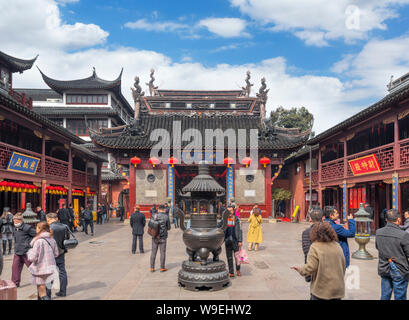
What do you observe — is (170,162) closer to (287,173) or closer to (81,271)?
(287,173)

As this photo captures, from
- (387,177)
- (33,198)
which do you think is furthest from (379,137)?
(33,198)

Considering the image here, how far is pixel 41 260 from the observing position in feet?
17.8

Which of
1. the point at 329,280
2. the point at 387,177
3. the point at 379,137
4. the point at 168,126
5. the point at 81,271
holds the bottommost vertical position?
the point at 81,271

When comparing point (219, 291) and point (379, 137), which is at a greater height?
point (379, 137)

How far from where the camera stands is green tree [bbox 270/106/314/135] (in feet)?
123

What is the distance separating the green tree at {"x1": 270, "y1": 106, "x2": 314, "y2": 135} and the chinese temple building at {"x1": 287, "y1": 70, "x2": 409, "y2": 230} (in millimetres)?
12471

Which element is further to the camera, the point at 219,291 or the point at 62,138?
the point at 62,138

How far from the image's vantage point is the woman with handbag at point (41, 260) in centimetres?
538

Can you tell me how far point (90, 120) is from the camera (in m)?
35.8

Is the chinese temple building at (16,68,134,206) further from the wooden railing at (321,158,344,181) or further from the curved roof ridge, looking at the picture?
the wooden railing at (321,158,344,181)

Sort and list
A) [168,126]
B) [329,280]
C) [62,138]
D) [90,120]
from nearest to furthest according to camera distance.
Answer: [329,280] < [62,138] < [168,126] < [90,120]

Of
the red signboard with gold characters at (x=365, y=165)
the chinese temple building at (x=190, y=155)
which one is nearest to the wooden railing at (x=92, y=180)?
the chinese temple building at (x=190, y=155)
